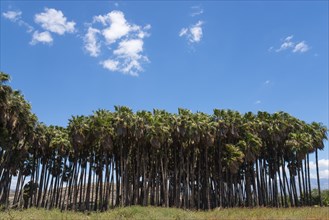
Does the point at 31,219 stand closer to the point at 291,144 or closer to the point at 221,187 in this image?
the point at 221,187

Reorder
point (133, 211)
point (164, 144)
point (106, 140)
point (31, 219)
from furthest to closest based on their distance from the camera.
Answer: point (164, 144), point (106, 140), point (133, 211), point (31, 219)

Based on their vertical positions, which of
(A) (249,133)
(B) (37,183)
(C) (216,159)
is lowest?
(B) (37,183)

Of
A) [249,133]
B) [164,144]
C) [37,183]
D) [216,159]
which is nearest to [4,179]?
[37,183]

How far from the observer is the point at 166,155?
172 ft

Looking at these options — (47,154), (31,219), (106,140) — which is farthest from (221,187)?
(31,219)

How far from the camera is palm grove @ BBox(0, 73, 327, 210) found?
161 feet

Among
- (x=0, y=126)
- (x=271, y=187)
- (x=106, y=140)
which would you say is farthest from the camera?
(x=271, y=187)

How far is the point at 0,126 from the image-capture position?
41219mm

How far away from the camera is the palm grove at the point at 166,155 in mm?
48969

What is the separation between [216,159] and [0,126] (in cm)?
3182

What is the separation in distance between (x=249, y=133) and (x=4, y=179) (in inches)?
1418

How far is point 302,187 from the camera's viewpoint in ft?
185

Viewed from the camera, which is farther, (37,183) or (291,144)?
(37,183)

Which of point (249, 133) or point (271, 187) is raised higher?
point (249, 133)
